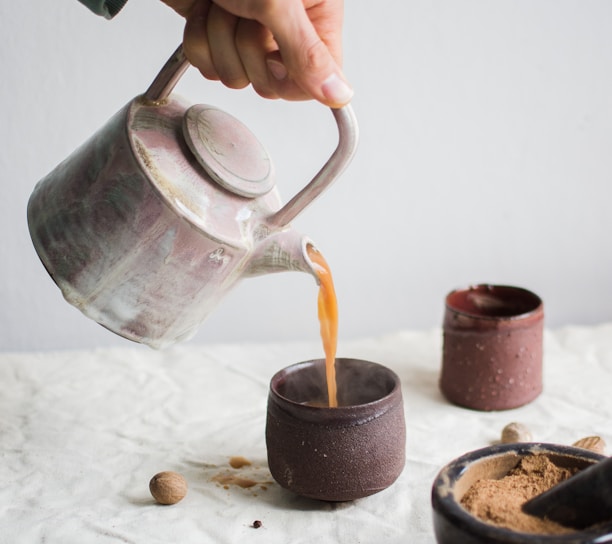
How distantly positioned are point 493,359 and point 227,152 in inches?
20.5

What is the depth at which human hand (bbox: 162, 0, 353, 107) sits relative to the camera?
2.30ft

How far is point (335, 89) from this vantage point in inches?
28.0

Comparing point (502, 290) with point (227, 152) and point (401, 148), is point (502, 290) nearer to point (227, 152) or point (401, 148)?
point (401, 148)

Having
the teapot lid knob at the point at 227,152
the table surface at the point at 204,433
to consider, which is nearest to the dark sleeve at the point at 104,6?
the teapot lid knob at the point at 227,152

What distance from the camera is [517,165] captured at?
1.43m

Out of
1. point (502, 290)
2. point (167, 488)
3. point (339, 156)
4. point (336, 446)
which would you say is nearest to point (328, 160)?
point (339, 156)

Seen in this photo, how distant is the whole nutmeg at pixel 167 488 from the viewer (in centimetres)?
88

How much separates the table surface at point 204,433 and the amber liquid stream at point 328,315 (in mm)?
133

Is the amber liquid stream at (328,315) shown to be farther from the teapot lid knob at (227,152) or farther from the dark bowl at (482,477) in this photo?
the dark bowl at (482,477)

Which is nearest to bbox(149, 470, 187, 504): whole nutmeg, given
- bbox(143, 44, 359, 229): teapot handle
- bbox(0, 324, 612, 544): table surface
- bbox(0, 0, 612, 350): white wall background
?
bbox(0, 324, 612, 544): table surface

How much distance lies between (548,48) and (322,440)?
2.80 feet

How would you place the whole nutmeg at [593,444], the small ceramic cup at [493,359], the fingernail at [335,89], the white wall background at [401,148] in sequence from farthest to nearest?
the white wall background at [401,148] < the small ceramic cup at [493,359] < the whole nutmeg at [593,444] < the fingernail at [335,89]

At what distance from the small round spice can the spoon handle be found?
32cm

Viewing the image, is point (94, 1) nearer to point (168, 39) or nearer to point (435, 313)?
point (168, 39)
